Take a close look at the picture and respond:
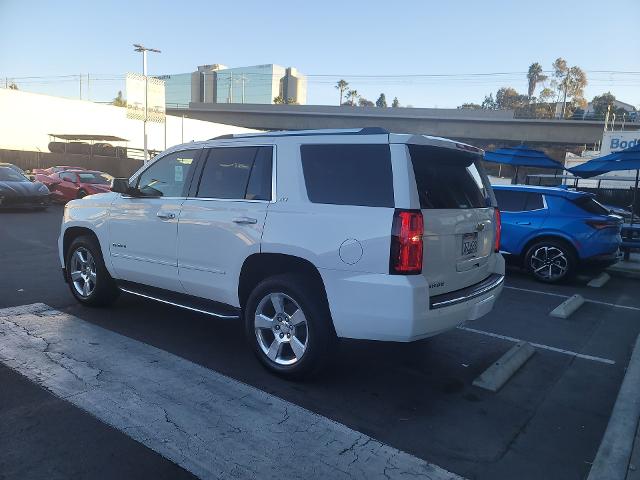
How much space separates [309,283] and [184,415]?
1.33 meters

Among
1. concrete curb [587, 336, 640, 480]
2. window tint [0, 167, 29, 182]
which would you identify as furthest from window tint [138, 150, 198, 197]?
window tint [0, 167, 29, 182]

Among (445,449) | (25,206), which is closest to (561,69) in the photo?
(25,206)

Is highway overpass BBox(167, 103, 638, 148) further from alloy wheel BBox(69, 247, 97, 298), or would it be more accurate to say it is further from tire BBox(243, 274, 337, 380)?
tire BBox(243, 274, 337, 380)

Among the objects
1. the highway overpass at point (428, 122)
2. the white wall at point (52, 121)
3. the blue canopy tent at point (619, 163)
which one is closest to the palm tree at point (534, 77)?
the highway overpass at point (428, 122)

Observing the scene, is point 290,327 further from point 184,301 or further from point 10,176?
point 10,176

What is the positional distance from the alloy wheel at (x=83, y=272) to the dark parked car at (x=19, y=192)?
40.4ft

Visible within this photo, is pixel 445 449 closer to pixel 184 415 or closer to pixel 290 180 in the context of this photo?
pixel 184 415

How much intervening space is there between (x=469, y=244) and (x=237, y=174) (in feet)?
6.98

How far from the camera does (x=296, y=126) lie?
61.6 m

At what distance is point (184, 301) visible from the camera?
4906 mm

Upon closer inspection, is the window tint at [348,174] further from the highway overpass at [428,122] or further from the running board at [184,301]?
the highway overpass at [428,122]

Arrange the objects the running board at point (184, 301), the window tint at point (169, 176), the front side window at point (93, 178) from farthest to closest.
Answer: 1. the front side window at point (93, 178)
2. the window tint at point (169, 176)
3. the running board at point (184, 301)

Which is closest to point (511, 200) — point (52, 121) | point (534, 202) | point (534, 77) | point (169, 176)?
point (534, 202)

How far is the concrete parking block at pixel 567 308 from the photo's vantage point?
6660 mm
